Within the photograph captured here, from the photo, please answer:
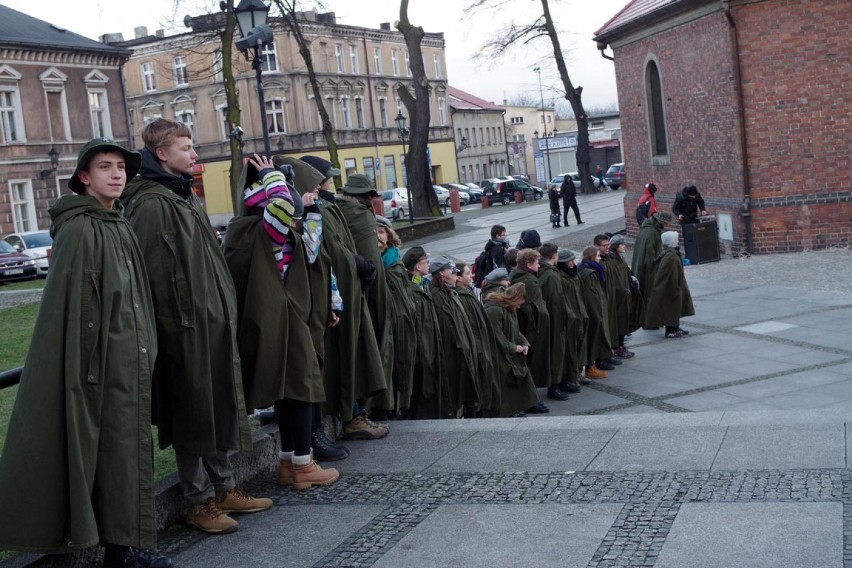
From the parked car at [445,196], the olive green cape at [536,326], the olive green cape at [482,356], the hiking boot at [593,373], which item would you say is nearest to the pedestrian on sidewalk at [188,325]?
the olive green cape at [482,356]

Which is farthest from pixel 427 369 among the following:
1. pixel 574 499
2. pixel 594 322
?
pixel 594 322

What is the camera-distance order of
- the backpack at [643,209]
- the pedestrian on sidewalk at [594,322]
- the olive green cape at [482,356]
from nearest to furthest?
the olive green cape at [482,356] → the pedestrian on sidewalk at [594,322] → the backpack at [643,209]

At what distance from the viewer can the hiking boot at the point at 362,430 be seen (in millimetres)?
7398

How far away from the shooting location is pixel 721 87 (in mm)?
23203

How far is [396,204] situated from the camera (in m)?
55.5

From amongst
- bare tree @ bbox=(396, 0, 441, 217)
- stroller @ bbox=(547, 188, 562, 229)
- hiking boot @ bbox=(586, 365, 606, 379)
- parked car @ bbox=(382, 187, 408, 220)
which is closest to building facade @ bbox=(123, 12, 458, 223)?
parked car @ bbox=(382, 187, 408, 220)

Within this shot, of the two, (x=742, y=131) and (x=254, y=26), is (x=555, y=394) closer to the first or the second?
(x=254, y=26)

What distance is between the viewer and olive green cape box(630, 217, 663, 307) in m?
15.2

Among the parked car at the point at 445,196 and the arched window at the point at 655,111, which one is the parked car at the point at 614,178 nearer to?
the parked car at the point at 445,196

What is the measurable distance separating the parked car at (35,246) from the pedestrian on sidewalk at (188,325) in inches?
1143

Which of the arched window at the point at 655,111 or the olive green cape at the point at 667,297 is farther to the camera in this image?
the arched window at the point at 655,111

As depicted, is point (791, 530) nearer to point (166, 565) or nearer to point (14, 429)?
point (166, 565)

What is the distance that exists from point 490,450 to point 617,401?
505 centimetres

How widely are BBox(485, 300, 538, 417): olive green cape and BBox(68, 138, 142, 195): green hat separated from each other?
5.89 meters
